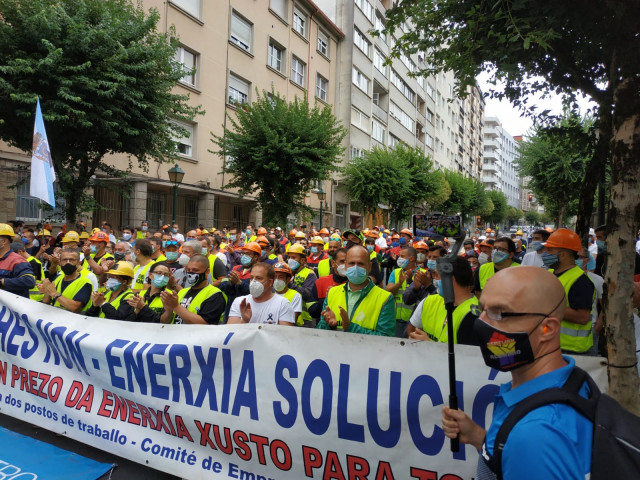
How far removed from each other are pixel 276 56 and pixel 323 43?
627 centimetres

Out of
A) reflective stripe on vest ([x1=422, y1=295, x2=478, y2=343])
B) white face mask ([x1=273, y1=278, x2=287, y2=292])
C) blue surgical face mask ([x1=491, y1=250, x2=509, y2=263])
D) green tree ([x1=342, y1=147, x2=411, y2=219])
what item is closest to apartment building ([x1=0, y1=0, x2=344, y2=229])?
green tree ([x1=342, y1=147, x2=411, y2=219])

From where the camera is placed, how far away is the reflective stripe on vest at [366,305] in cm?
407

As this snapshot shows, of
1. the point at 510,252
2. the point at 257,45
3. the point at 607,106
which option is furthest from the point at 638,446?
the point at 257,45

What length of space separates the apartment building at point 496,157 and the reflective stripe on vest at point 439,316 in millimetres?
112475

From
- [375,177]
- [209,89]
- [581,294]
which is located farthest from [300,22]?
[581,294]

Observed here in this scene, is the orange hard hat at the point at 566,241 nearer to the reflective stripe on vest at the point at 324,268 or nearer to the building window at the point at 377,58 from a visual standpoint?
the reflective stripe on vest at the point at 324,268

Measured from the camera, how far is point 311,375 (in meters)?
3.08

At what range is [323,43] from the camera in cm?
3272

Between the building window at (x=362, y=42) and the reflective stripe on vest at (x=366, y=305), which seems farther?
the building window at (x=362, y=42)

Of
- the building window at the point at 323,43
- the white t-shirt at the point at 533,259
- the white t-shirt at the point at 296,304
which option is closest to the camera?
the white t-shirt at the point at 296,304

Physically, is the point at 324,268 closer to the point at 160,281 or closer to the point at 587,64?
the point at 160,281

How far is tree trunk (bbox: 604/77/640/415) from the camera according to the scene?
3.02 m

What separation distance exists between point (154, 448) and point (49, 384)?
132 centimetres

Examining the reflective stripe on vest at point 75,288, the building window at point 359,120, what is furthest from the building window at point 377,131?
the reflective stripe on vest at point 75,288
